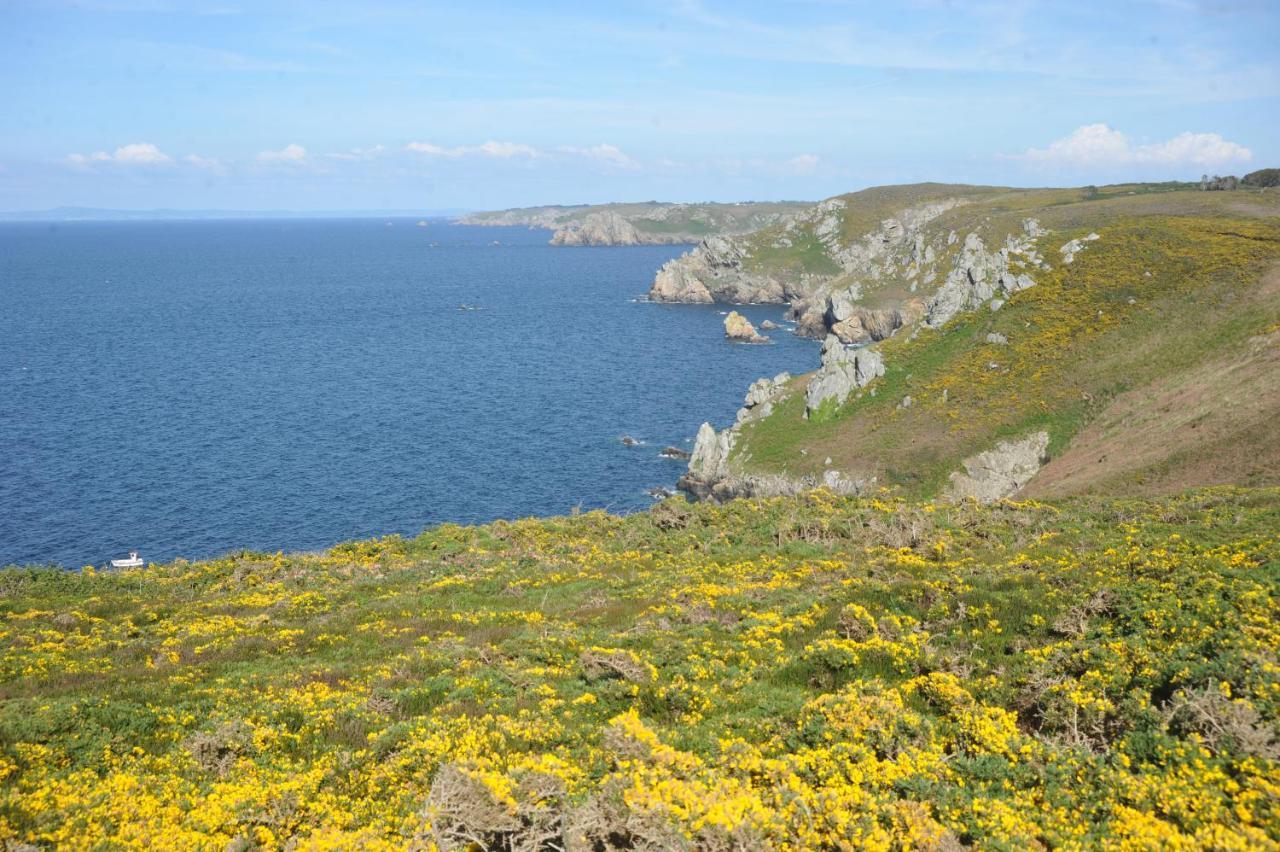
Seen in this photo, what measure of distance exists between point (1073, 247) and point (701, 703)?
8780cm

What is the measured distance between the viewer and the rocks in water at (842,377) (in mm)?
78562

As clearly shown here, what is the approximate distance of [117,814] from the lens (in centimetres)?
1262

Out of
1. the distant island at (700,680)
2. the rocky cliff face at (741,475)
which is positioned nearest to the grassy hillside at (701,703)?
the distant island at (700,680)

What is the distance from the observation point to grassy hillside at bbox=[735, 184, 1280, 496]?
46.8 meters

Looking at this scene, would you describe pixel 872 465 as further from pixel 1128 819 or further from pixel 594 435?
pixel 1128 819

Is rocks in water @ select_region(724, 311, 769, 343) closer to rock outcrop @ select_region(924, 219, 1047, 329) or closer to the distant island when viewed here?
rock outcrop @ select_region(924, 219, 1047, 329)

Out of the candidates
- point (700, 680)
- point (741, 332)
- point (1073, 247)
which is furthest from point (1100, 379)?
point (741, 332)

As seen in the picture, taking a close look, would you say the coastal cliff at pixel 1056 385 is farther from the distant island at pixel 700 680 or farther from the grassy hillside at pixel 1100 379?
the distant island at pixel 700 680

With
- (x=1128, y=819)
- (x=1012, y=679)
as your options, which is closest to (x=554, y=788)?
(x=1128, y=819)

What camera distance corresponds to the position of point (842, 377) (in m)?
79.4

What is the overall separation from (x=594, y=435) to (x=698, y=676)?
81805mm

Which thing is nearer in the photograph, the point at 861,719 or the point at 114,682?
the point at 861,719

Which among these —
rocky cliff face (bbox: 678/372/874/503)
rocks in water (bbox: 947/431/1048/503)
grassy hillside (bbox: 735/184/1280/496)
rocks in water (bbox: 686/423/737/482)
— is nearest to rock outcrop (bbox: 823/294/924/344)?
grassy hillside (bbox: 735/184/1280/496)

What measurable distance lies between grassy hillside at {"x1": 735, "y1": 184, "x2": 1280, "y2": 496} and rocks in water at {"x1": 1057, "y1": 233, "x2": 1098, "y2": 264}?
34.5 inches
